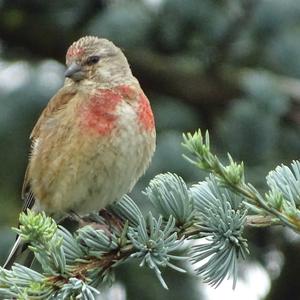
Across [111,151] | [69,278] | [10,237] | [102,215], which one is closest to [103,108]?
[111,151]

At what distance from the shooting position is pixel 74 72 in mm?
4723

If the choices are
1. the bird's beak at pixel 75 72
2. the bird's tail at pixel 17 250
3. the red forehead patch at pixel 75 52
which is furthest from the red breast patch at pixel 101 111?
the bird's tail at pixel 17 250

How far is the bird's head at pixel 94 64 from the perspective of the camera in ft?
15.6

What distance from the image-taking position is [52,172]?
450cm

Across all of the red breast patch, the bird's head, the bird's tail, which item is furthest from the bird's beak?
the bird's tail

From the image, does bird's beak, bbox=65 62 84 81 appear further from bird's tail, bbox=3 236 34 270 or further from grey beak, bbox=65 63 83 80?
bird's tail, bbox=3 236 34 270

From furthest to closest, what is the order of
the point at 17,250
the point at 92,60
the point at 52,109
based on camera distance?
the point at 92,60 < the point at 52,109 < the point at 17,250

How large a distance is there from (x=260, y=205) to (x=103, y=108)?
5.85ft

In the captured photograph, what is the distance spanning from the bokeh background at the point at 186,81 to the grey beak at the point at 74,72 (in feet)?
2.59

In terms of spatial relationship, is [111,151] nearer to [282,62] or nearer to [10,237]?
[10,237]

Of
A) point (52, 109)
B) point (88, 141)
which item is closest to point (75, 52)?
point (52, 109)

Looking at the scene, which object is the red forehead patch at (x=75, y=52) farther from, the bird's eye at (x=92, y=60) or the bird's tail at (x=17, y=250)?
the bird's tail at (x=17, y=250)

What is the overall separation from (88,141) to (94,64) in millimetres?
615

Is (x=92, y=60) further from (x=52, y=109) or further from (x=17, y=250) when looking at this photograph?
(x=17, y=250)
